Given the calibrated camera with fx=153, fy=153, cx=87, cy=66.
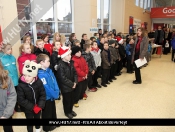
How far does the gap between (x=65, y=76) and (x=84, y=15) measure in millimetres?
4062

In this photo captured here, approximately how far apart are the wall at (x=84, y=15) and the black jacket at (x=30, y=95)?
4255mm

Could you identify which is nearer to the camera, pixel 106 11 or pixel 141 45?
pixel 141 45

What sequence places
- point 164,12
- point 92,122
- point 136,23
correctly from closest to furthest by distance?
point 92,122
point 136,23
point 164,12

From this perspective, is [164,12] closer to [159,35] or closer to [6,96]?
[159,35]

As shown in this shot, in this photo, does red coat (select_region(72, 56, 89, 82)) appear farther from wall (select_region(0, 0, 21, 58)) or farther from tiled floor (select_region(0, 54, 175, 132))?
wall (select_region(0, 0, 21, 58))

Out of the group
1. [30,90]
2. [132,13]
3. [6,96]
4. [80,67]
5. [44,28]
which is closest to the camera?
[6,96]

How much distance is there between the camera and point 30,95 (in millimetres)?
1803

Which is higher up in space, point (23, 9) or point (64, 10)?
point (64, 10)

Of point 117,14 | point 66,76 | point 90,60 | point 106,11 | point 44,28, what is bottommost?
point 66,76

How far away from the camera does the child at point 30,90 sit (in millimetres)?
1724

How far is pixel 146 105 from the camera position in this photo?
9.42 ft

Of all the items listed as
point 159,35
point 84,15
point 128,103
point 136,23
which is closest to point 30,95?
point 128,103

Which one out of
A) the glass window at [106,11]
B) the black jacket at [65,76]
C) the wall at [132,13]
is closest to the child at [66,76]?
the black jacket at [65,76]

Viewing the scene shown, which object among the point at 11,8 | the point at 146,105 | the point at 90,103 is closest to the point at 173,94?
the point at 146,105
